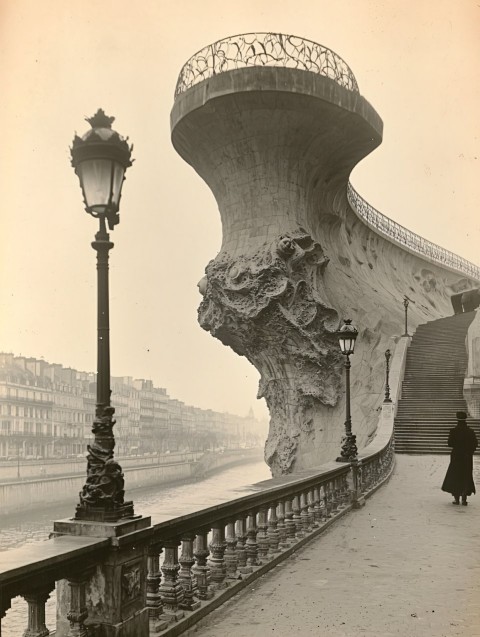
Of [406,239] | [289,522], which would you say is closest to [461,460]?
[289,522]

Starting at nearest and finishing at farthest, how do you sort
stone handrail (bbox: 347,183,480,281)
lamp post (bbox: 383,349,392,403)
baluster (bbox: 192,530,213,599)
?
baluster (bbox: 192,530,213,599), lamp post (bbox: 383,349,392,403), stone handrail (bbox: 347,183,480,281)


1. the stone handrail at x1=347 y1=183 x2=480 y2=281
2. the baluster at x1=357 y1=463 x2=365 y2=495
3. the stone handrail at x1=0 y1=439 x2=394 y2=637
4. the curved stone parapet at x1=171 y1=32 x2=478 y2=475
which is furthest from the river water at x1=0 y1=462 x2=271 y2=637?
the stone handrail at x1=347 y1=183 x2=480 y2=281

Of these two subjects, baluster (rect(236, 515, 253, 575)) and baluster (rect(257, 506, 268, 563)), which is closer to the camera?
baluster (rect(236, 515, 253, 575))

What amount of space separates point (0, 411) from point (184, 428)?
176 ft

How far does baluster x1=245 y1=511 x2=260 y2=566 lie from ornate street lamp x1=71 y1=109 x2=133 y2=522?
2568 millimetres

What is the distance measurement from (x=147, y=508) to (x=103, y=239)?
202cm

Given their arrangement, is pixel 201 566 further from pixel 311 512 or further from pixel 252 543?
pixel 311 512

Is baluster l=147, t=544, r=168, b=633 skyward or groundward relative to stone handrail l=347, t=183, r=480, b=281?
groundward

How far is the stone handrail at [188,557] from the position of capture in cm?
351

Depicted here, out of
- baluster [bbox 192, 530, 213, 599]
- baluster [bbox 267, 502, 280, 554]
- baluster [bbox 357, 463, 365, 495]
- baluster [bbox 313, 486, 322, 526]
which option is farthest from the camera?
baluster [bbox 357, 463, 365, 495]

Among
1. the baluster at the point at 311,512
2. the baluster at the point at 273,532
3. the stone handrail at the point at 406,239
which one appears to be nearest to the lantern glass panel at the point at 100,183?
the baluster at the point at 273,532

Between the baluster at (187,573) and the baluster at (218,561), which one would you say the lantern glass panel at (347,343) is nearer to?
the baluster at (218,561)

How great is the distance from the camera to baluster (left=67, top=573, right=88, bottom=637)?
3.89m

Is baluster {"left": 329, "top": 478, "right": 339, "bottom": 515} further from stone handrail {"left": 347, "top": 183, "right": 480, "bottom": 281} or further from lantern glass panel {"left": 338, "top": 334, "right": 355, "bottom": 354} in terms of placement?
stone handrail {"left": 347, "top": 183, "right": 480, "bottom": 281}
